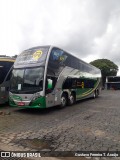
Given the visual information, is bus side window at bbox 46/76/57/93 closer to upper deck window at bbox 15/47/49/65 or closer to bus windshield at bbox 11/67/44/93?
bus windshield at bbox 11/67/44/93

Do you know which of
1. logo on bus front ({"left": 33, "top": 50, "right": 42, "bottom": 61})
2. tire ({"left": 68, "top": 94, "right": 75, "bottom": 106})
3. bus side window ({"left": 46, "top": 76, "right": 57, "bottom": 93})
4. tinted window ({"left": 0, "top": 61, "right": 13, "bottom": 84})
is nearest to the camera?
bus side window ({"left": 46, "top": 76, "right": 57, "bottom": 93})

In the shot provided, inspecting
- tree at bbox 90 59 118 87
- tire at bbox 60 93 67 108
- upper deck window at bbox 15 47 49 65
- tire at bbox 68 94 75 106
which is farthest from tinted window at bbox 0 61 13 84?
tree at bbox 90 59 118 87

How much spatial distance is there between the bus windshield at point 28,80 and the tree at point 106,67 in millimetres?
49066

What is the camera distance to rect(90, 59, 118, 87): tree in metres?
57.6

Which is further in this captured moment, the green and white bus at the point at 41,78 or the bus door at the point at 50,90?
the bus door at the point at 50,90

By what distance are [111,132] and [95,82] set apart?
48.2ft

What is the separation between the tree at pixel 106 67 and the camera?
57.6m

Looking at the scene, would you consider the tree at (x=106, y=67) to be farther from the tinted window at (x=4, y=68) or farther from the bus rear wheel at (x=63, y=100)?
the tinted window at (x=4, y=68)

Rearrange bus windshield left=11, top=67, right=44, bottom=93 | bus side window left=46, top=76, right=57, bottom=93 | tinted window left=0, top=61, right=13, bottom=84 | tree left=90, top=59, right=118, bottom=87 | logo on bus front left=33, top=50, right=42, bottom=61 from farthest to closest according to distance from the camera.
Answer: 1. tree left=90, top=59, right=118, bottom=87
2. tinted window left=0, top=61, right=13, bottom=84
3. logo on bus front left=33, top=50, right=42, bottom=61
4. bus side window left=46, top=76, right=57, bottom=93
5. bus windshield left=11, top=67, right=44, bottom=93

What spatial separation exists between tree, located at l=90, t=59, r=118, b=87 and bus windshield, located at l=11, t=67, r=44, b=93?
49.1m

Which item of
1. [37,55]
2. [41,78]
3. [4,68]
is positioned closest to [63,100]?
[41,78]

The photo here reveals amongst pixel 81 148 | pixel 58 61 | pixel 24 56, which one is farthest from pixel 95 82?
pixel 81 148

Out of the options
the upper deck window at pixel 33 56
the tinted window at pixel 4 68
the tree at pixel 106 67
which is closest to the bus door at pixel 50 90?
the upper deck window at pixel 33 56

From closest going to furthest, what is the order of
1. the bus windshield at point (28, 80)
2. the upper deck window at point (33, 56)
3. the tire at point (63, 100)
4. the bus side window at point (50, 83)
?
1. the bus windshield at point (28, 80)
2. the bus side window at point (50, 83)
3. the upper deck window at point (33, 56)
4. the tire at point (63, 100)
